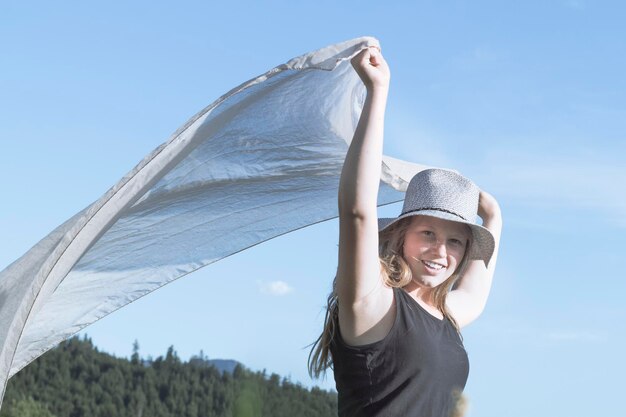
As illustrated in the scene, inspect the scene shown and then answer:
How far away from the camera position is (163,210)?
3.00 metres

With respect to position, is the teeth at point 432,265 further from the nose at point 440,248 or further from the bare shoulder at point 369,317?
the bare shoulder at point 369,317

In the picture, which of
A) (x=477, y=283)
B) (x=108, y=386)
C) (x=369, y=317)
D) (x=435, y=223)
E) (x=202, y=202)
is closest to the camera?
(x=369, y=317)

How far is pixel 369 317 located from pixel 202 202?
3.30 ft

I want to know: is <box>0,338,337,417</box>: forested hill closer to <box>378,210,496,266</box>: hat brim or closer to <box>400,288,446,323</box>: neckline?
<box>378,210,496,266</box>: hat brim

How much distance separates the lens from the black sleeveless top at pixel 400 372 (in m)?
2.27

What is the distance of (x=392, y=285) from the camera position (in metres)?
2.43

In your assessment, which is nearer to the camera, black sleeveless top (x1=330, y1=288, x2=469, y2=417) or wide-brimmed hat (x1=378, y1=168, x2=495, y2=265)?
black sleeveless top (x1=330, y1=288, x2=469, y2=417)

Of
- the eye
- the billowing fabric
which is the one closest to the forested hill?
the billowing fabric

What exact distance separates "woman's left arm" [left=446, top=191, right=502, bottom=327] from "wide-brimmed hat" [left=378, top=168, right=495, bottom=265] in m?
0.15

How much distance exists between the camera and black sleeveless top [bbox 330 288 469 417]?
2268 mm

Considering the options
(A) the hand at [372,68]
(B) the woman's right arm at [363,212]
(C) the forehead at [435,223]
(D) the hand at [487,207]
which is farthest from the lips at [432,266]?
(D) the hand at [487,207]

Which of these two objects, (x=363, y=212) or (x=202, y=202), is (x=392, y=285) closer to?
(x=363, y=212)

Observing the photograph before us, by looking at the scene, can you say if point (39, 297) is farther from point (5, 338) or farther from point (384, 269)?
point (384, 269)

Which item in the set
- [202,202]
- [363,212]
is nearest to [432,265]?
[363,212]
